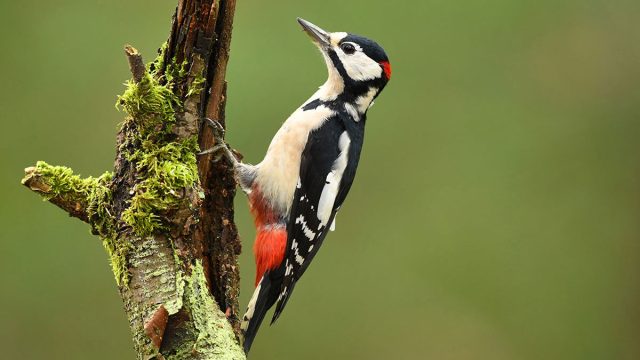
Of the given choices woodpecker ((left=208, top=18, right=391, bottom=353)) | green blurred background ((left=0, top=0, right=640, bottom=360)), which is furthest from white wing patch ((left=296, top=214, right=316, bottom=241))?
green blurred background ((left=0, top=0, right=640, bottom=360))

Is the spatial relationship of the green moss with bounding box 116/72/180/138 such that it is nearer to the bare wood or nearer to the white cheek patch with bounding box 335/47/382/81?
the bare wood

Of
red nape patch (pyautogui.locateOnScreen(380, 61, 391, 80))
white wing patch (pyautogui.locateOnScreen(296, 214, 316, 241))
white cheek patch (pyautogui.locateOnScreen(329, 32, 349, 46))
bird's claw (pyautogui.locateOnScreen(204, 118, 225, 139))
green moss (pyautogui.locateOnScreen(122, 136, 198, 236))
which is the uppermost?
white cheek patch (pyautogui.locateOnScreen(329, 32, 349, 46))

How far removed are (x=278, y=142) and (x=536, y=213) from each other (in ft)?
8.83

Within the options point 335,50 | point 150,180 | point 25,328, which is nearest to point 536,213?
point 335,50

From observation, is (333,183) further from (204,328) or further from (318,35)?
(204,328)

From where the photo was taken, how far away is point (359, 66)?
11.3 feet

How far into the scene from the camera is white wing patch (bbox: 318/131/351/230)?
3.27 metres

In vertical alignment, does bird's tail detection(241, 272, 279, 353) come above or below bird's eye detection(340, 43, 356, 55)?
below

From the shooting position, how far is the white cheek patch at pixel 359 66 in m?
3.43

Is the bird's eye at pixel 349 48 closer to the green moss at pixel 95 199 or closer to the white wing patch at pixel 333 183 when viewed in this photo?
the white wing patch at pixel 333 183

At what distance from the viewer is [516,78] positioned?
566cm

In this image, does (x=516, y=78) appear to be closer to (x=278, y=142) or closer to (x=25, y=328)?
(x=278, y=142)

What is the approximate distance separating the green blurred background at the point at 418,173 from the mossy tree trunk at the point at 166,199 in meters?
2.10

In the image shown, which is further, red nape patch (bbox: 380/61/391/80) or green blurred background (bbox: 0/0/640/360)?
green blurred background (bbox: 0/0/640/360)
